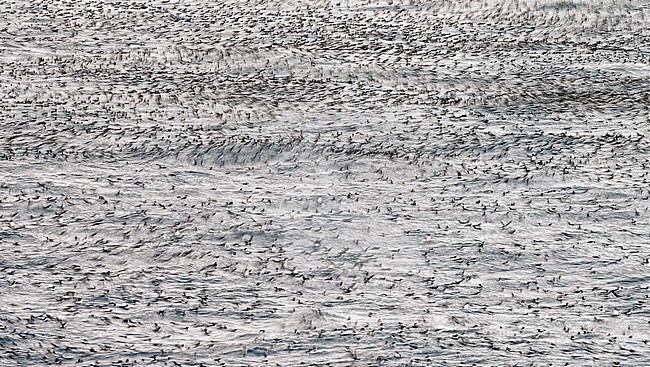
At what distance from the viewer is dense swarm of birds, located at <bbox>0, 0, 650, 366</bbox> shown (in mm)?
2430

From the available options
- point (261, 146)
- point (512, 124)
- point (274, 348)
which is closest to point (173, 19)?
→ point (261, 146)

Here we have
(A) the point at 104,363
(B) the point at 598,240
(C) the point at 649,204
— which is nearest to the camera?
(A) the point at 104,363

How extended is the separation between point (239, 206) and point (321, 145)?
475mm

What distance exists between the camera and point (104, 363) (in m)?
2.30

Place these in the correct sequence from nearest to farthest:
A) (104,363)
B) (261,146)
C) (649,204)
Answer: (104,363) < (649,204) < (261,146)

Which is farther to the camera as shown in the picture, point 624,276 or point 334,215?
point 334,215

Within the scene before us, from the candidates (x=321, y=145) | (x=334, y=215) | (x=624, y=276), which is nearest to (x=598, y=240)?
(x=624, y=276)

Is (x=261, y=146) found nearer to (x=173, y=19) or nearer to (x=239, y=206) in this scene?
(x=239, y=206)

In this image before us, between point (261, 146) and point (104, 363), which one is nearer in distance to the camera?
point (104, 363)

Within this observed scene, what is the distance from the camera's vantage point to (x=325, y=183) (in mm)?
3133

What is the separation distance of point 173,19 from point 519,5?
5.13 ft

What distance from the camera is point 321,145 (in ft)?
11.0

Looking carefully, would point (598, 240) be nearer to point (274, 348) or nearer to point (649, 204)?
point (649, 204)

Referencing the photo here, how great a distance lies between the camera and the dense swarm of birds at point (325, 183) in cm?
243
